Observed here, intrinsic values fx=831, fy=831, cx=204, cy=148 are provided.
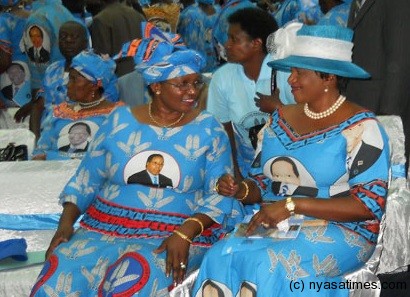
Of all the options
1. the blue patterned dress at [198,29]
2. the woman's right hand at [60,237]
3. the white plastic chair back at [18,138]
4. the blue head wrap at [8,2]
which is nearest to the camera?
the woman's right hand at [60,237]

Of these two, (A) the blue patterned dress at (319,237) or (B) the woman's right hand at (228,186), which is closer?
(A) the blue patterned dress at (319,237)

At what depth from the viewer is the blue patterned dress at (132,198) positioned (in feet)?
10.7

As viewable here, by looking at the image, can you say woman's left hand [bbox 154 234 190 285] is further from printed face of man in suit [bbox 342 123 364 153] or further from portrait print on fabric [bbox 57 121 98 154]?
portrait print on fabric [bbox 57 121 98 154]

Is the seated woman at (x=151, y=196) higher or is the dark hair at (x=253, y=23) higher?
the dark hair at (x=253, y=23)

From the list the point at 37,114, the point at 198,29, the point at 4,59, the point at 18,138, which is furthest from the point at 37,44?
the point at 198,29

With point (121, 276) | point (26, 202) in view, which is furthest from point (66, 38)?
point (121, 276)

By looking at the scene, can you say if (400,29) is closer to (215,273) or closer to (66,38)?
(215,273)

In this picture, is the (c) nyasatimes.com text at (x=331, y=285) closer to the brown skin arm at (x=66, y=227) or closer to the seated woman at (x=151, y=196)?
the seated woman at (x=151, y=196)

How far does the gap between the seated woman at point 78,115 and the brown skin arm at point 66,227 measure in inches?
53.2

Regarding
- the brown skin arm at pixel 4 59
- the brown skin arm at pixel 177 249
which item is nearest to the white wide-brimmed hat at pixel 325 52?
the brown skin arm at pixel 177 249

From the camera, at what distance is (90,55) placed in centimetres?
502

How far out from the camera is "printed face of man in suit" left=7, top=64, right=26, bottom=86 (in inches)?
287

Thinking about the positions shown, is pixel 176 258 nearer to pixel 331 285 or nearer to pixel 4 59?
pixel 331 285

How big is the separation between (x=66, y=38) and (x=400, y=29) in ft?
8.41
